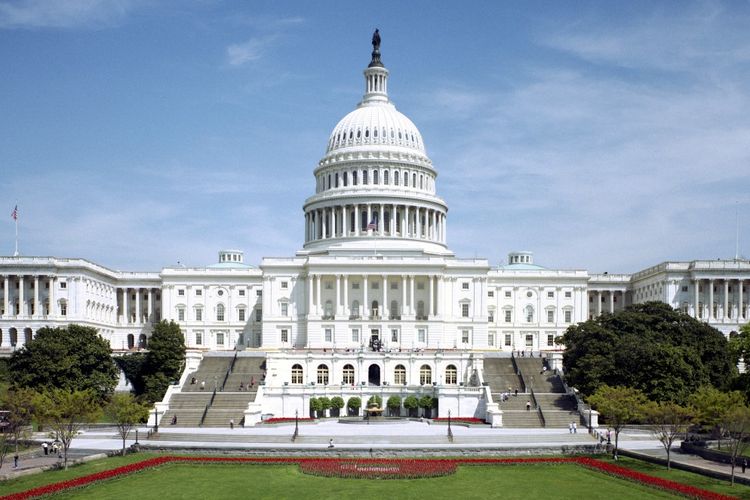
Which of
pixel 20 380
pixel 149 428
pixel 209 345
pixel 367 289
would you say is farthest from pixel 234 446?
pixel 209 345

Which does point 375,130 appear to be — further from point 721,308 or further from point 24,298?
point 721,308

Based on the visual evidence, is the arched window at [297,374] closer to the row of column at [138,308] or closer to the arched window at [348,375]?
the arched window at [348,375]

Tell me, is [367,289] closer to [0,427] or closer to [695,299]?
[695,299]

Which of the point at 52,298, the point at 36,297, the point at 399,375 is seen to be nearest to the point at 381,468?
the point at 399,375

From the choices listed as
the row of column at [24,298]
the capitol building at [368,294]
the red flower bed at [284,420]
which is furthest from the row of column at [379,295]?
the row of column at [24,298]

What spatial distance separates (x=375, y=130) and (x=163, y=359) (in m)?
58.4

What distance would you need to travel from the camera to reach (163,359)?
324ft

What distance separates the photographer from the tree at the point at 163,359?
97062 mm

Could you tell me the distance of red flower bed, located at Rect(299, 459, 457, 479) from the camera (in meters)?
53.4

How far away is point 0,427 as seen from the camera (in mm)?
65938

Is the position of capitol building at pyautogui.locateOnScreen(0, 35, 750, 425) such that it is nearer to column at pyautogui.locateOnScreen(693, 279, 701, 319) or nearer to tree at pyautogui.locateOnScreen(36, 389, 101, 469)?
column at pyautogui.locateOnScreen(693, 279, 701, 319)

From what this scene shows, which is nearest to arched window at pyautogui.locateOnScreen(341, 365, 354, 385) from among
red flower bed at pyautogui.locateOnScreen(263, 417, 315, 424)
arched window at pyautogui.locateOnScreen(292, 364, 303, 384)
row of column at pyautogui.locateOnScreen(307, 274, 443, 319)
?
arched window at pyautogui.locateOnScreen(292, 364, 303, 384)

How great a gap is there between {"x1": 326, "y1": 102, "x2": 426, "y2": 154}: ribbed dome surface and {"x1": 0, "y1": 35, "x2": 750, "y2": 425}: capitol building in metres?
0.23

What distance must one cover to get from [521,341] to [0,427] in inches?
3431
